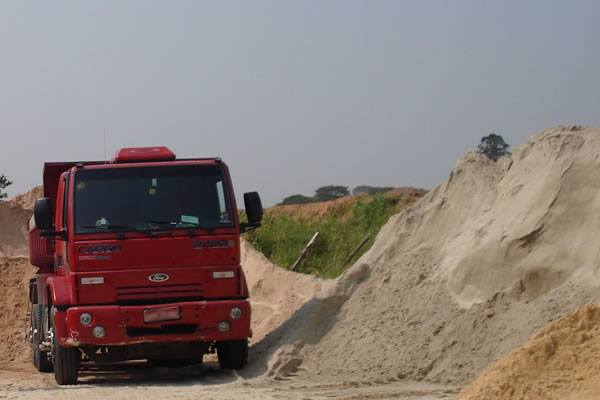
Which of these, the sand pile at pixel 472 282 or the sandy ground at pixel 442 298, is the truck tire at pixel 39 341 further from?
the sand pile at pixel 472 282

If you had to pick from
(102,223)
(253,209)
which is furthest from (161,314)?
(253,209)

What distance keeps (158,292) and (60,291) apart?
125 cm

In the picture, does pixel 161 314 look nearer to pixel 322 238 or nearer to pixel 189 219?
pixel 189 219

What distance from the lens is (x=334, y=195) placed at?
58.3 m

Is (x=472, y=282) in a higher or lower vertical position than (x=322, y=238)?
lower

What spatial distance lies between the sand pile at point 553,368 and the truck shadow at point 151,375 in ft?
16.3

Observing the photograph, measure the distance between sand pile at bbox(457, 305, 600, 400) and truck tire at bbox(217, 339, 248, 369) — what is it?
531cm

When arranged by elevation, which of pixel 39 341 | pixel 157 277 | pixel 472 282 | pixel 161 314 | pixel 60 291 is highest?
pixel 157 277

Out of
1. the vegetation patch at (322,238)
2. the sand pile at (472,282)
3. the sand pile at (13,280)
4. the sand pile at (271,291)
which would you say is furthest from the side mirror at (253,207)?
the sand pile at (13,280)

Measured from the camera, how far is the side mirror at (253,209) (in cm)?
1198

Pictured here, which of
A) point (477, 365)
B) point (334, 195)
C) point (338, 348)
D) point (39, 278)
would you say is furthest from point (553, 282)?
point (334, 195)

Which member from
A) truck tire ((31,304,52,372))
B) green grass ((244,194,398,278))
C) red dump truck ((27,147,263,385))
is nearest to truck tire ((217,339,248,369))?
red dump truck ((27,147,263,385))

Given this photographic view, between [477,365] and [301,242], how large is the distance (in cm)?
1200

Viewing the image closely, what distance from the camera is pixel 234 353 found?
12.5 m
